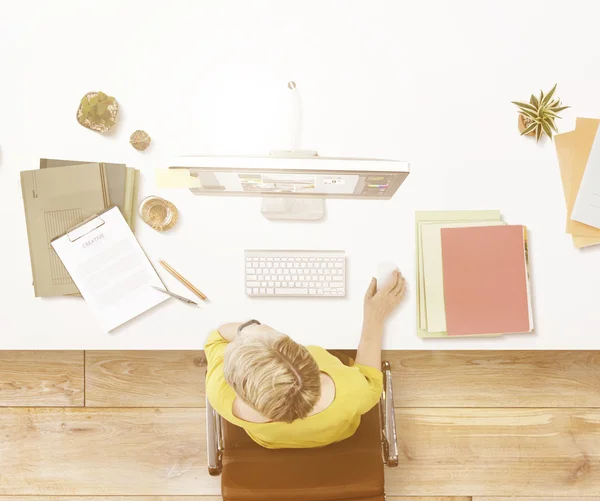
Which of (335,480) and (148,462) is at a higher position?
(335,480)

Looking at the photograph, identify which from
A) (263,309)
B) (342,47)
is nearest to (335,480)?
(263,309)

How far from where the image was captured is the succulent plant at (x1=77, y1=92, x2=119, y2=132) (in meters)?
1.21

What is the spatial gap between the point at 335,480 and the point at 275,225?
2.31 ft

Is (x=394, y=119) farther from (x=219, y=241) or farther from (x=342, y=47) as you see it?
(x=219, y=241)

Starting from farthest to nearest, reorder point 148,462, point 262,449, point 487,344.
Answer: point 148,462 < point 262,449 < point 487,344

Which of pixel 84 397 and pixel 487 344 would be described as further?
pixel 84 397

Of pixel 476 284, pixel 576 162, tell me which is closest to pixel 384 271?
pixel 476 284

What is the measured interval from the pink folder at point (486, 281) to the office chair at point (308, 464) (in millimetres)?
322

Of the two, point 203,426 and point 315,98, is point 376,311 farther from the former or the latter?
point 203,426

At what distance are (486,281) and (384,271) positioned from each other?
27cm

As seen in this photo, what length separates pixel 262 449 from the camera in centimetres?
134

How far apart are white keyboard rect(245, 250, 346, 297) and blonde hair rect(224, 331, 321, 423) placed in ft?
0.68

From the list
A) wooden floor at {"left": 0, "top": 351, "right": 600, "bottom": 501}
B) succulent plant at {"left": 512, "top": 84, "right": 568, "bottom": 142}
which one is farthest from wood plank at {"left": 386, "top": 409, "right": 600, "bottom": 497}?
succulent plant at {"left": 512, "top": 84, "right": 568, "bottom": 142}

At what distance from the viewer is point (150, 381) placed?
5.98 ft
